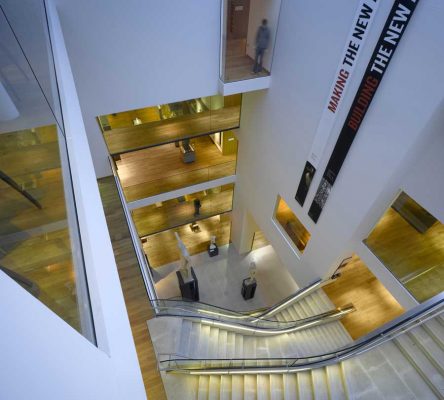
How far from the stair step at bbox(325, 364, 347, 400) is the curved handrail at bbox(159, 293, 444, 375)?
0.13 metres

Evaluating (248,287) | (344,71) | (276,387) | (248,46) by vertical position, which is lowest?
(276,387)

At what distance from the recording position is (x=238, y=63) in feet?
25.1

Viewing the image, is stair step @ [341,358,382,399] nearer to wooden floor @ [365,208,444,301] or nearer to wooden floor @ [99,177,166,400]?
wooden floor @ [365,208,444,301]

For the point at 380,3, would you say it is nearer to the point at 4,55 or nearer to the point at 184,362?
the point at 4,55

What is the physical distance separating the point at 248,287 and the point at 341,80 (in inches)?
308

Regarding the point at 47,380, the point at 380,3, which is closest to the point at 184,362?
the point at 47,380

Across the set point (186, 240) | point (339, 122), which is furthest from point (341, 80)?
point (186, 240)

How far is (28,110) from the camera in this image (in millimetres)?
1551

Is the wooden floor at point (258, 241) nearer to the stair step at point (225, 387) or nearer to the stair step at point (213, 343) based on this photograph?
the stair step at point (213, 343)

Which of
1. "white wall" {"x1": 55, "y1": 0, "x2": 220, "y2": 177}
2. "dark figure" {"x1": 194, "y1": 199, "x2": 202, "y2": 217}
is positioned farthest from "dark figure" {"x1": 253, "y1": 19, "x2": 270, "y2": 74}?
"dark figure" {"x1": 194, "y1": 199, "x2": 202, "y2": 217}

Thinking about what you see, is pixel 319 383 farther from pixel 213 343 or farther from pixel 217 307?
pixel 217 307

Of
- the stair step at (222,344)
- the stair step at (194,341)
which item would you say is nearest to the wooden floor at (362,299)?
the stair step at (222,344)

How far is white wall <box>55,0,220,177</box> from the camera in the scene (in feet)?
19.1

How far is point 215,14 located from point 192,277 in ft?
25.1
